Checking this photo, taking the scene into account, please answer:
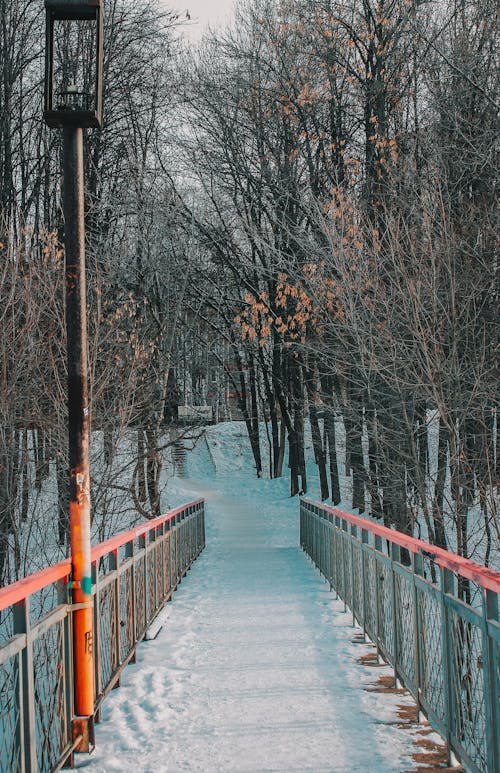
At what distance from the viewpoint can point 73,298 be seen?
→ 5.50 m

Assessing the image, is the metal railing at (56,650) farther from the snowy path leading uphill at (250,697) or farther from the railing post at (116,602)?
the snowy path leading uphill at (250,697)

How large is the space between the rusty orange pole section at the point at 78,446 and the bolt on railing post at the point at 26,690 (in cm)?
113

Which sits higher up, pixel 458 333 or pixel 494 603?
pixel 458 333

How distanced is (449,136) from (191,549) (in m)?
8.81

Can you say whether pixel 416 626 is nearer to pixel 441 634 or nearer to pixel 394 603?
pixel 441 634

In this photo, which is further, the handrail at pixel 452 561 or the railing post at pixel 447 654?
the railing post at pixel 447 654

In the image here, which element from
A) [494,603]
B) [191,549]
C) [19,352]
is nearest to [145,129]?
[19,352]

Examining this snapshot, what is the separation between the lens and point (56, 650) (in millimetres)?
4852

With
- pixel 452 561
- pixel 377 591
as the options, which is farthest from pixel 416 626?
pixel 377 591

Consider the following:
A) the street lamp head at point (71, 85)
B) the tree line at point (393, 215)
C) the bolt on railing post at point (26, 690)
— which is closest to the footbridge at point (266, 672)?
the bolt on railing post at point (26, 690)

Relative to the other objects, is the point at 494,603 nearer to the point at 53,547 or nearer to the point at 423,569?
the point at 423,569

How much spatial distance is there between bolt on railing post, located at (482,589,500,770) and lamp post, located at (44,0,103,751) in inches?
91.4

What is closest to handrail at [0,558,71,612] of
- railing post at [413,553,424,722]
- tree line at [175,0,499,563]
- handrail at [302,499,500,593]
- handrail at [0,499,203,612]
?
handrail at [0,499,203,612]

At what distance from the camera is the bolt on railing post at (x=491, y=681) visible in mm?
3812
